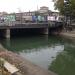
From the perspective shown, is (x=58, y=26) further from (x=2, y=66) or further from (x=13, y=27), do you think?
(x=2, y=66)

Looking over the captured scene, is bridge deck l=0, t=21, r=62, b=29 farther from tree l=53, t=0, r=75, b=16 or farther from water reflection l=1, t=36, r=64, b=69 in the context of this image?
water reflection l=1, t=36, r=64, b=69

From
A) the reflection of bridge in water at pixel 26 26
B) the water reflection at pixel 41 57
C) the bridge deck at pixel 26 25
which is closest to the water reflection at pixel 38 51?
the water reflection at pixel 41 57

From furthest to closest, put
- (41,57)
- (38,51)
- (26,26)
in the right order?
(26,26) → (38,51) → (41,57)

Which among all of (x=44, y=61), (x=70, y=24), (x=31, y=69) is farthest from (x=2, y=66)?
(x=70, y=24)

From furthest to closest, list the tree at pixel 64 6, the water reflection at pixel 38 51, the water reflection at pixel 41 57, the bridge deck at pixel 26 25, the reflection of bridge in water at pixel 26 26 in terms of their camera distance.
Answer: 1. the tree at pixel 64 6
2. the bridge deck at pixel 26 25
3. the reflection of bridge in water at pixel 26 26
4. the water reflection at pixel 38 51
5. the water reflection at pixel 41 57

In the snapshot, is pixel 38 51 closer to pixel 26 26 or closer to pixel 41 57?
pixel 41 57

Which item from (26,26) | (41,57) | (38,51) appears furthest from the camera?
(26,26)

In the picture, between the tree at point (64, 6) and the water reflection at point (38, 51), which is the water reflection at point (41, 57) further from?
the tree at point (64, 6)

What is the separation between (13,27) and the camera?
5719 centimetres

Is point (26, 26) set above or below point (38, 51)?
above

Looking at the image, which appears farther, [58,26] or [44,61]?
[58,26]

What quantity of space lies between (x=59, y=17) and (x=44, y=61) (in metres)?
47.0

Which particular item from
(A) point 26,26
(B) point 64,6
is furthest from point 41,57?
(B) point 64,6

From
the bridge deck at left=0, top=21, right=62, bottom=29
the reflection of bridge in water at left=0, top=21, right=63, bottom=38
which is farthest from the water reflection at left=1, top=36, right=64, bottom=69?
the bridge deck at left=0, top=21, right=62, bottom=29
